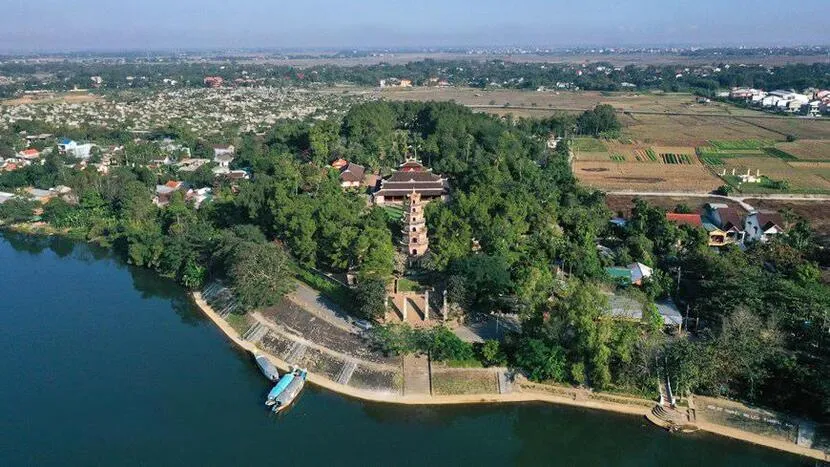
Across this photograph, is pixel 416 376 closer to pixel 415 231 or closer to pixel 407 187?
pixel 415 231

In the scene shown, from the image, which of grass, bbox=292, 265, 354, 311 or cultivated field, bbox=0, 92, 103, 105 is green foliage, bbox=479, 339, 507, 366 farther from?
cultivated field, bbox=0, 92, 103, 105

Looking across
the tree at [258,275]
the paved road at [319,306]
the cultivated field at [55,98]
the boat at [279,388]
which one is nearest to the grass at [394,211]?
the paved road at [319,306]

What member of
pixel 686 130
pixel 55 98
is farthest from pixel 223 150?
pixel 55 98

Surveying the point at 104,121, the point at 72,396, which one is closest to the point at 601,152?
the point at 72,396

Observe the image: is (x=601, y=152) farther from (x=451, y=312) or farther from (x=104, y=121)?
(x=104, y=121)

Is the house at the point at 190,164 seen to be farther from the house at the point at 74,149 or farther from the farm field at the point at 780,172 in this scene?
the farm field at the point at 780,172

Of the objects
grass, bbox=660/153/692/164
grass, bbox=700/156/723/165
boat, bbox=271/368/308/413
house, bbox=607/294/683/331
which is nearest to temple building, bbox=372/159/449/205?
house, bbox=607/294/683/331
